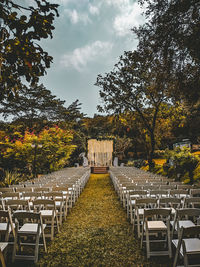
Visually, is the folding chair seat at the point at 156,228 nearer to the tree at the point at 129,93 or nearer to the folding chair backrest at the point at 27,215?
the folding chair backrest at the point at 27,215

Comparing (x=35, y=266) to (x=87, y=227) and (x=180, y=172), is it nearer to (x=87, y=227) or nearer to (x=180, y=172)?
(x=87, y=227)

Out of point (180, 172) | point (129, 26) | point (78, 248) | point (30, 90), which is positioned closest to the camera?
point (78, 248)

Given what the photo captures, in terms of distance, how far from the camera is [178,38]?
5777 millimetres

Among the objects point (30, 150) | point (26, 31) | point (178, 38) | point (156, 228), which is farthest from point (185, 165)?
point (30, 150)

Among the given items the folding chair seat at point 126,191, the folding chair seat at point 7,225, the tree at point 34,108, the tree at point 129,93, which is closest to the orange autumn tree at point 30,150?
the tree at point 129,93

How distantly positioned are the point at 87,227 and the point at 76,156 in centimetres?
2119

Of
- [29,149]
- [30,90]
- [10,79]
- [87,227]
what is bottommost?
[87,227]

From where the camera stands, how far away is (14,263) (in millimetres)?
3082

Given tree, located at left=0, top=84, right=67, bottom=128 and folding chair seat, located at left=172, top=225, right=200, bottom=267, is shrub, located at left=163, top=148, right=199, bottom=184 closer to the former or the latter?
folding chair seat, located at left=172, top=225, right=200, bottom=267

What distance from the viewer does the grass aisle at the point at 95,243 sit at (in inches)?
123

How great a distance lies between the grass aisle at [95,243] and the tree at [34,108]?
60.3 feet

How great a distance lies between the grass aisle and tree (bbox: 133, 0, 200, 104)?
491cm

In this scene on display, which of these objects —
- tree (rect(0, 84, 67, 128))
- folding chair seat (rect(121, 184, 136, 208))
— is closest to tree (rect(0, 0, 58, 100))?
folding chair seat (rect(121, 184, 136, 208))

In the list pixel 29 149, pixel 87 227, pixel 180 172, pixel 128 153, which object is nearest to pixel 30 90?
pixel 29 149
